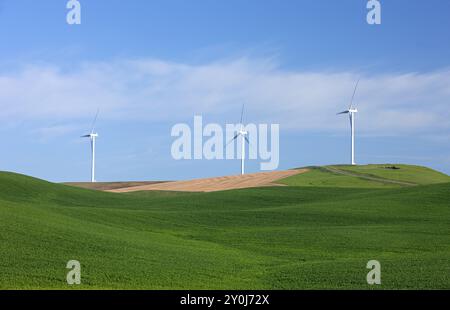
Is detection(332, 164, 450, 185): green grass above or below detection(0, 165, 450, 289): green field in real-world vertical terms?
above

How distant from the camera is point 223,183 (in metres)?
64.2

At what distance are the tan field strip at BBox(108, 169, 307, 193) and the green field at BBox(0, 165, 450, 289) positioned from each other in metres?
12.8

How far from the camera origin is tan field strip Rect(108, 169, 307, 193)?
Result: 60.1 metres

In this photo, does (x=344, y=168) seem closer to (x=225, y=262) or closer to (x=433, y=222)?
(x=433, y=222)

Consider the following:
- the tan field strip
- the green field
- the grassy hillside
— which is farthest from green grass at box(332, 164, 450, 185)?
the green field

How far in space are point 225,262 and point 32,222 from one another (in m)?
7.42

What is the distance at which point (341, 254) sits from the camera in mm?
23609

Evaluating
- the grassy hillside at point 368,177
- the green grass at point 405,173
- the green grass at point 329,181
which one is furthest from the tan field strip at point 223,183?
the green grass at point 405,173

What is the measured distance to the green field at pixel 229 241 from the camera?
17125mm

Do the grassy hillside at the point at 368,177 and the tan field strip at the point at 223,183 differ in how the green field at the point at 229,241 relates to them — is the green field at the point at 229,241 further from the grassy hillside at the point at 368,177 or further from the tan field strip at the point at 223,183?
the tan field strip at the point at 223,183

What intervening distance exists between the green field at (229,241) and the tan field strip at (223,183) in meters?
12.8

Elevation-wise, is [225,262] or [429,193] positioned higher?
[429,193]

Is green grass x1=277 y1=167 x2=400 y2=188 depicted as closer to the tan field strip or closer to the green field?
the tan field strip
